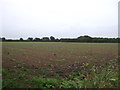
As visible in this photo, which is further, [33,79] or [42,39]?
[42,39]

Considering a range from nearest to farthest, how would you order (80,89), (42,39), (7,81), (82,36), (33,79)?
(80,89)
(7,81)
(33,79)
(42,39)
(82,36)

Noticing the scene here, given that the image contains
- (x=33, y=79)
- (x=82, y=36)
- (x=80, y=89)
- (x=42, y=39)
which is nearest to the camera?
(x=80, y=89)

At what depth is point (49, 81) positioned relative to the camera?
18.1 feet

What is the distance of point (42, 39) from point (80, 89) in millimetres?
88898

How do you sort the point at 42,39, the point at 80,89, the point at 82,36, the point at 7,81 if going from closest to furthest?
the point at 80,89, the point at 7,81, the point at 42,39, the point at 82,36

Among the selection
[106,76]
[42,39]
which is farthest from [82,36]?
Answer: [106,76]

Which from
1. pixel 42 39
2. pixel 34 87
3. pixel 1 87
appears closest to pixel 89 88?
pixel 34 87

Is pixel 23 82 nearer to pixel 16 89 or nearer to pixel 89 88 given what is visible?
pixel 16 89

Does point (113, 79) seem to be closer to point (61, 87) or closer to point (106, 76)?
point (106, 76)

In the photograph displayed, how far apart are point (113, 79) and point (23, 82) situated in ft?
10.9

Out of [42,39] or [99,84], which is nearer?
[99,84]

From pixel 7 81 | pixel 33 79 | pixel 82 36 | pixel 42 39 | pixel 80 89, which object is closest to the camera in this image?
pixel 80 89

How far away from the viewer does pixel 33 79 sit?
18.8 ft

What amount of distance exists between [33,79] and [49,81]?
67 centimetres
